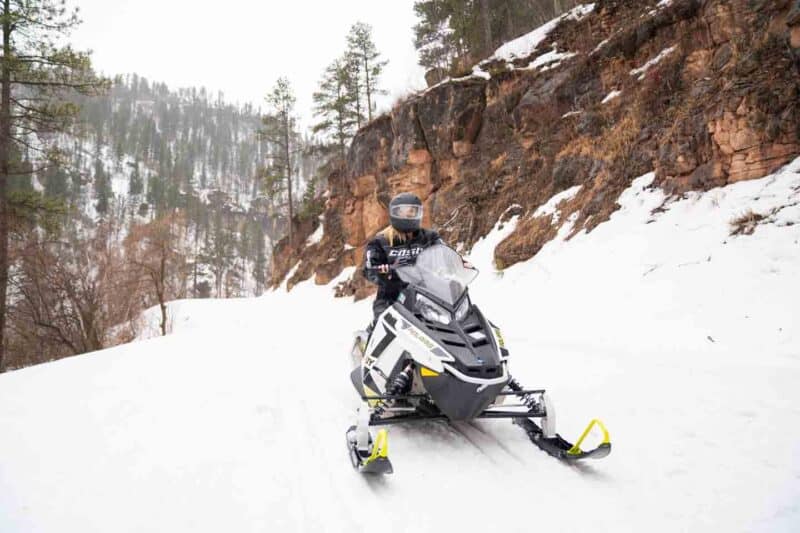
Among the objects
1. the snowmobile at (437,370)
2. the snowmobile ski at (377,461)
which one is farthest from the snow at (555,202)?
the snowmobile ski at (377,461)

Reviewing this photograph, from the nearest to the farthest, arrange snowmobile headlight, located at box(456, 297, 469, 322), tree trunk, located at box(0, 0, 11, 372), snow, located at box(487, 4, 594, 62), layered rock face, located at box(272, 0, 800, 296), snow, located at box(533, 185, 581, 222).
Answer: snowmobile headlight, located at box(456, 297, 469, 322), layered rock face, located at box(272, 0, 800, 296), snow, located at box(533, 185, 581, 222), tree trunk, located at box(0, 0, 11, 372), snow, located at box(487, 4, 594, 62)

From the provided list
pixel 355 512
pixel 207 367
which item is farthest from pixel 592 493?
pixel 207 367

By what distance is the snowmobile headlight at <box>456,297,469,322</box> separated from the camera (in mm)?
3330

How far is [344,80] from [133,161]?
89252 millimetres

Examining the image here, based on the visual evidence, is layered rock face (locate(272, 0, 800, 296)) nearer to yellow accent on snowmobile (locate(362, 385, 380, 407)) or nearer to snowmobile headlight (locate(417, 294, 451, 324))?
snowmobile headlight (locate(417, 294, 451, 324))

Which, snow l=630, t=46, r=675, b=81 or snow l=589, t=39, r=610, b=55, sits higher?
snow l=589, t=39, r=610, b=55

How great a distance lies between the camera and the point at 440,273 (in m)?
3.54

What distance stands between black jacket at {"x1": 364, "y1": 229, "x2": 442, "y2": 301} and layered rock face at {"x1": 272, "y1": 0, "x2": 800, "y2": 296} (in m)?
6.07

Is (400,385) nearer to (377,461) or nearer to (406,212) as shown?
(377,461)

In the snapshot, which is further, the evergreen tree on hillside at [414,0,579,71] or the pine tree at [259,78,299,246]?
the pine tree at [259,78,299,246]

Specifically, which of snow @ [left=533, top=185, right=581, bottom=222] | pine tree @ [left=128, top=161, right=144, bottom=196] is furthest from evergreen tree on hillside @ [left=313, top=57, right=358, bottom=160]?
pine tree @ [left=128, top=161, right=144, bottom=196]

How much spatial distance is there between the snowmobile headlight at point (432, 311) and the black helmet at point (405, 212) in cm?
102

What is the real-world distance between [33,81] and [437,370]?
574 inches

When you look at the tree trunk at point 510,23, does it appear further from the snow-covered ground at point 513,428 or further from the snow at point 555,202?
the snow-covered ground at point 513,428
